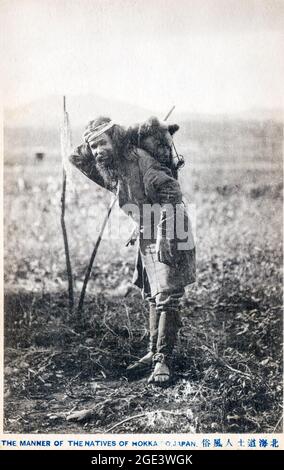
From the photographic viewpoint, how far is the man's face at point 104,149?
594 cm

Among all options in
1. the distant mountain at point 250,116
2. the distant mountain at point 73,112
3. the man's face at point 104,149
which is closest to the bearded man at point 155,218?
the man's face at point 104,149

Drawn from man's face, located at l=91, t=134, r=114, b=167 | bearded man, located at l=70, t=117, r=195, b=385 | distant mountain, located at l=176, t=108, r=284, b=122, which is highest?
distant mountain, located at l=176, t=108, r=284, b=122

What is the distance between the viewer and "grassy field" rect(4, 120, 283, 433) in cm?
595

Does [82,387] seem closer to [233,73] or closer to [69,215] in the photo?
[69,215]

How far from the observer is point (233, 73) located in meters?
6.17

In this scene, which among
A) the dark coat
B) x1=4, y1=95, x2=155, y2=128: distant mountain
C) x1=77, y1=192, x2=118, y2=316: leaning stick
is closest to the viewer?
the dark coat

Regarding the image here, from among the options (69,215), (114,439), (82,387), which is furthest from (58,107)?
(114,439)

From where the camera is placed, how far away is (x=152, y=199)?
5926 mm

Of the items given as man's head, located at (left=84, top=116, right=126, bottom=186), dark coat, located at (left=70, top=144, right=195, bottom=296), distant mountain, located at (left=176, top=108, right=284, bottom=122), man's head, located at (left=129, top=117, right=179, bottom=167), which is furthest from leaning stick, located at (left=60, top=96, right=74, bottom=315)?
distant mountain, located at (left=176, top=108, right=284, bottom=122)

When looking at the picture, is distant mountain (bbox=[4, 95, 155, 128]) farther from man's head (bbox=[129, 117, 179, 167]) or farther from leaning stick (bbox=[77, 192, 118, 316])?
leaning stick (bbox=[77, 192, 118, 316])

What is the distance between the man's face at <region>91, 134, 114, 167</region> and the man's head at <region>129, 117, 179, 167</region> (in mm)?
222

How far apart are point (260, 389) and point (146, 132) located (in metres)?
2.65

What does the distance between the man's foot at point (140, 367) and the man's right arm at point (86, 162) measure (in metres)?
1.72
